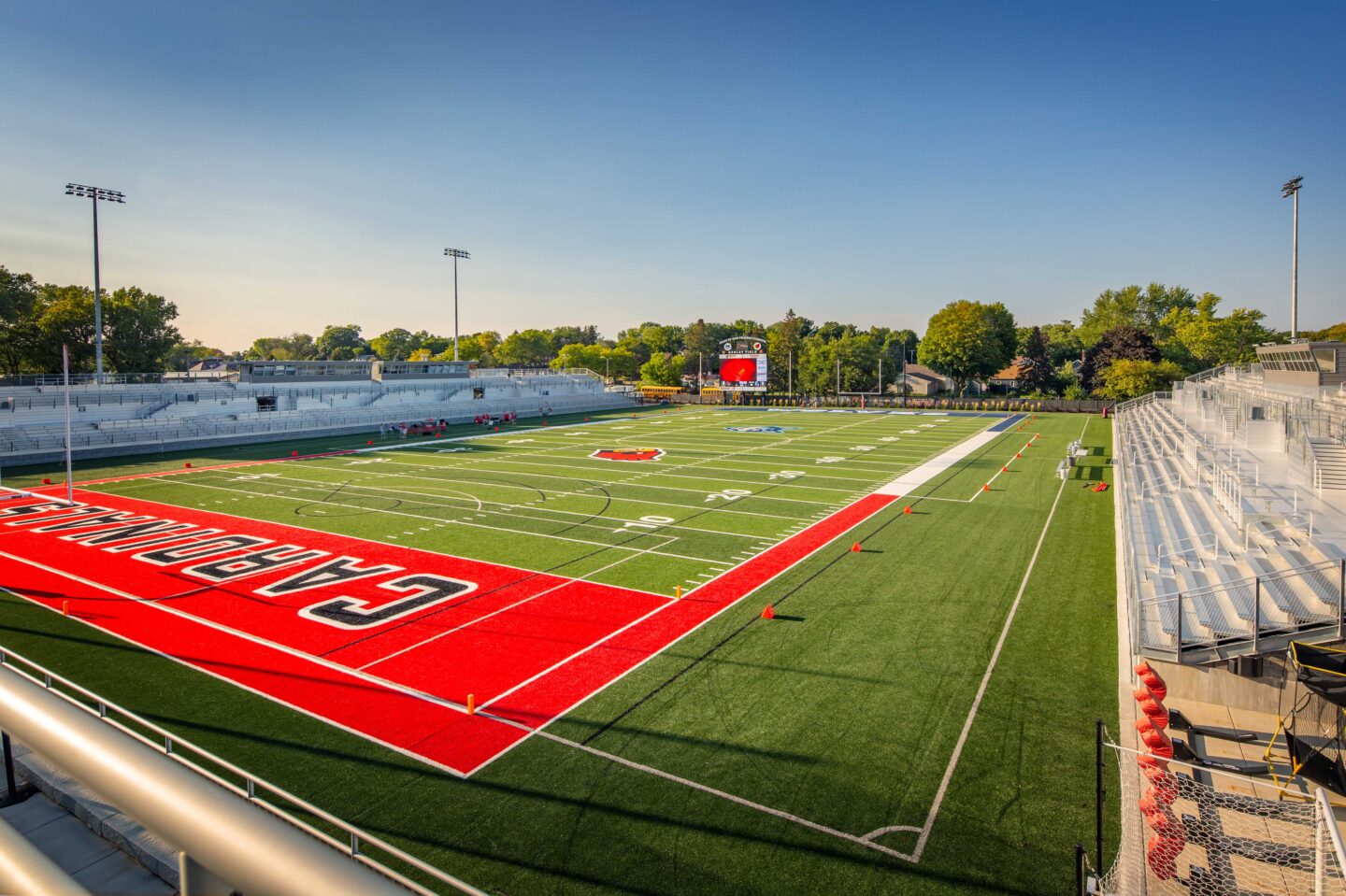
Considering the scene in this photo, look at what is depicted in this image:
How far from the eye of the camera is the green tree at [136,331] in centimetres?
5931

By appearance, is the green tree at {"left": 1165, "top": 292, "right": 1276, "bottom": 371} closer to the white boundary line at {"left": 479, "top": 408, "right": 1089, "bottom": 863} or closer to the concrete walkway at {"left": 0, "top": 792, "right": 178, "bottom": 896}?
the white boundary line at {"left": 479, "top": 408, "right": 1089, "bottom": 863}

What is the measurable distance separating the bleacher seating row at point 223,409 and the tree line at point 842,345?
833cm

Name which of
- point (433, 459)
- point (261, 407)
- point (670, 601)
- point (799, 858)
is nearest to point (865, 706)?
point (799, 858)

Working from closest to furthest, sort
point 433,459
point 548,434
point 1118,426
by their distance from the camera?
point 433,459
point 1118,426
point 548,434

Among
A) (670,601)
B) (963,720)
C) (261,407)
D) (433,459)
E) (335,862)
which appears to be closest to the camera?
(335,862)

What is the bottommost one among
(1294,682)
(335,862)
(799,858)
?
(799,858)

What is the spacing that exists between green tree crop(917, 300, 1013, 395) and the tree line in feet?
0.45

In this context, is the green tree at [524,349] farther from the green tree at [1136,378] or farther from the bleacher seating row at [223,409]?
the green tree at [1136,378]

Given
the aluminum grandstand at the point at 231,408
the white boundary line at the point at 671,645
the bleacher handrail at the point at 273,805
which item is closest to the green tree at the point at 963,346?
the aluminum grandstand at the point at 231,408

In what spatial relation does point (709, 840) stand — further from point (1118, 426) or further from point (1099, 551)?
point (1118, 426)

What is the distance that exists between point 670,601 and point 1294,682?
9.42m

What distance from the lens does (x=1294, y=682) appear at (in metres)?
10.3

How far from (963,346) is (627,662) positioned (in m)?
77.1

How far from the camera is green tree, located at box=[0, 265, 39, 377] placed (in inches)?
2105
